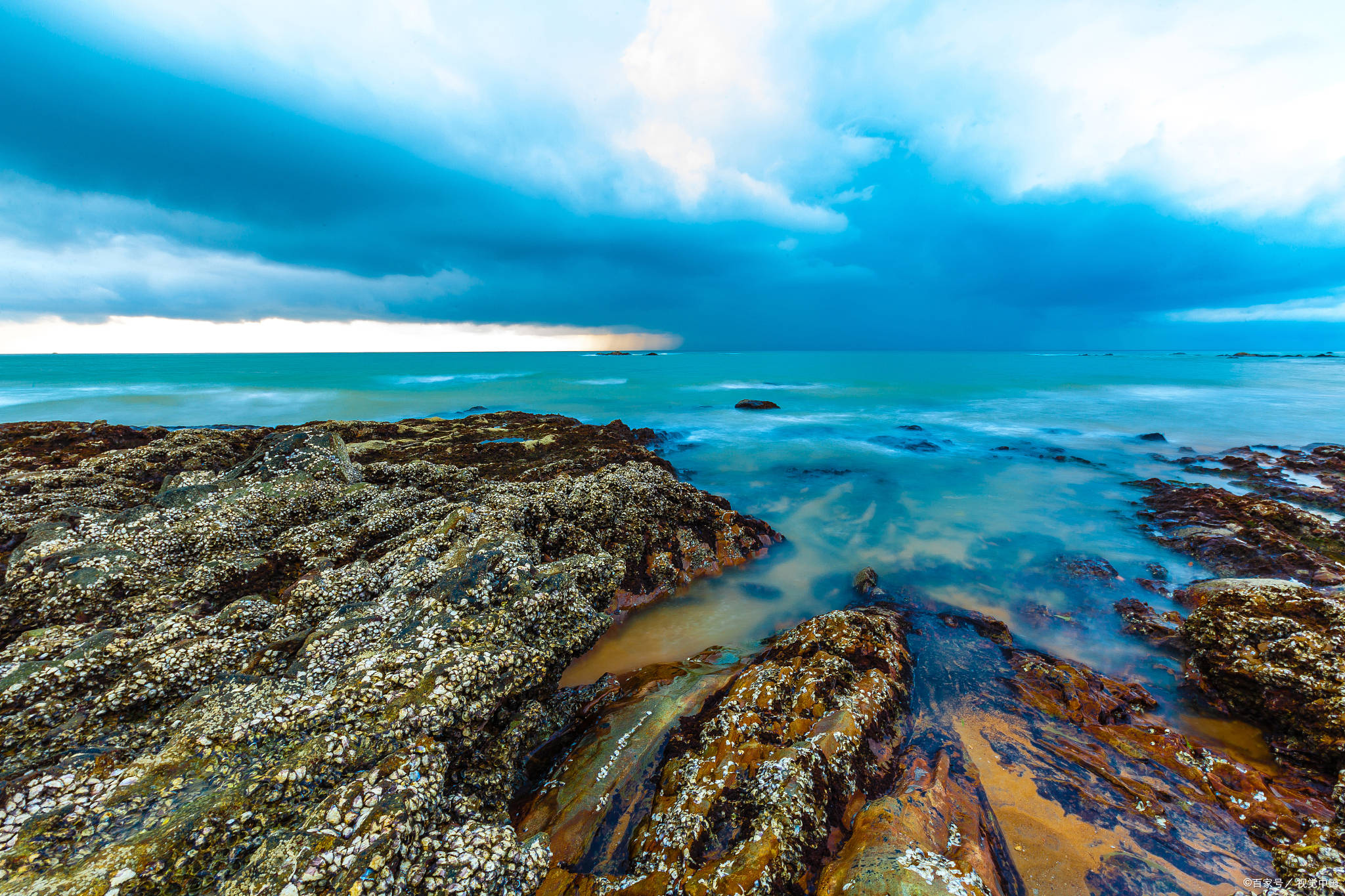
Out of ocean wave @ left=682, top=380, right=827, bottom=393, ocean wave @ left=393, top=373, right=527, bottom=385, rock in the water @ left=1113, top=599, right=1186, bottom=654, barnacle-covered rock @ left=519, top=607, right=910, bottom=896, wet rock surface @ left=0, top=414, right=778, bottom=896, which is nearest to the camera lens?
wet rock surface @ left=0, top=414, right=778, bottom=896

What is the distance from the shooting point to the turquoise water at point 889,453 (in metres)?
9.70

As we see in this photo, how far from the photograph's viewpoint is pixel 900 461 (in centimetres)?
2292

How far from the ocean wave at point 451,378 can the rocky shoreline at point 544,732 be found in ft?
218

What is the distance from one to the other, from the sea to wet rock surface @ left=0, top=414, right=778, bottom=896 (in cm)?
200

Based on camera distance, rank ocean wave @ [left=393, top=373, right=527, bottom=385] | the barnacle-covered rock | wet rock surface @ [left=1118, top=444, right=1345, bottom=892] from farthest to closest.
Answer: ocean wave @ [left=393, top=373, right=527, bottom=385] < wet rock surface @ [left=1118, top=444, right=1345, bottom=892] < the barnacle-covered rock

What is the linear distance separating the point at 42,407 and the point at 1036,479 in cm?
7696

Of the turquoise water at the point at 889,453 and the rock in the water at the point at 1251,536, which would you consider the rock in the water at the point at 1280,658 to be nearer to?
the turquoise water at the point at 889,453

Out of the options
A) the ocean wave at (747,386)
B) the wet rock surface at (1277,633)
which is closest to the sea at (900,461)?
the wet rock surface at (1277,633)

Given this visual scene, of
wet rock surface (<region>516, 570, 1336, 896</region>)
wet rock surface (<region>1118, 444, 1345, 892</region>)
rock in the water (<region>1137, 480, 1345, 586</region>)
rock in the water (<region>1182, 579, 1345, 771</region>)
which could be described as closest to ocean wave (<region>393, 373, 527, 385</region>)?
wet rock surface (<region>516, 570, 1336, 896</region>)

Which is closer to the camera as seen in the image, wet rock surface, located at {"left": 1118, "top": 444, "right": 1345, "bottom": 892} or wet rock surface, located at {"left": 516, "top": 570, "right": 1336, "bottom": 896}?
wet rock surface, located at {"left": 516, "top": 570, "right": 1336, "bottom": 896}

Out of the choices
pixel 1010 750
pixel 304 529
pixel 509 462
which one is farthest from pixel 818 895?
pixel 509 462

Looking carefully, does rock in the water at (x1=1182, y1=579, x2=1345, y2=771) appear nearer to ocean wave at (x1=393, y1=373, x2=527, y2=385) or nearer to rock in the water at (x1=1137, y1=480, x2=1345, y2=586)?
rock in the water at (x1=1137, y1=480, x2=1345, y2=586)

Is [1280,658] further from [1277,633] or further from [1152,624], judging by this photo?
[1152,624]

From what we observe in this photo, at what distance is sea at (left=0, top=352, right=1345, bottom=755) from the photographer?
9.25 m
